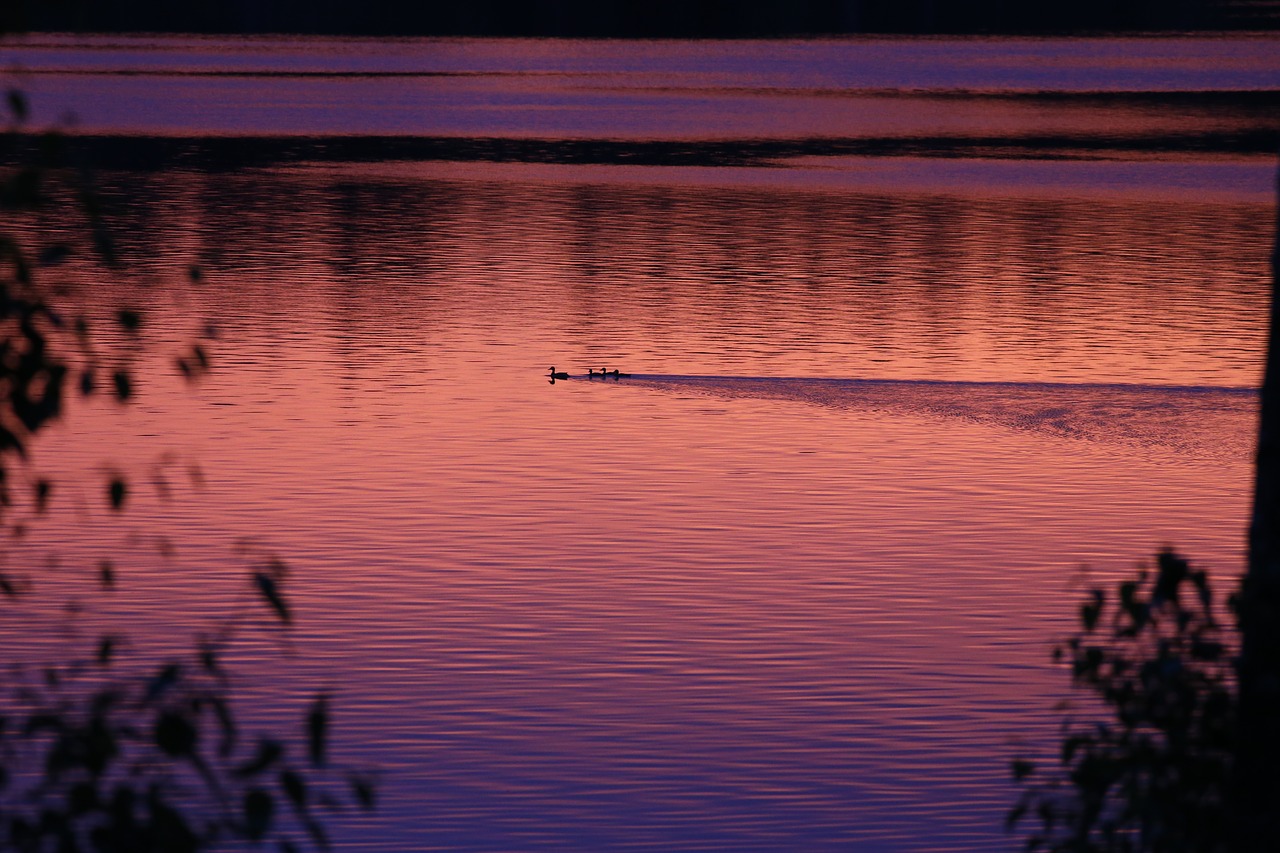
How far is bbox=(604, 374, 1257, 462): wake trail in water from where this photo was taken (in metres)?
17.3

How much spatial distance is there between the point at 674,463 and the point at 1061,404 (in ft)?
13.7

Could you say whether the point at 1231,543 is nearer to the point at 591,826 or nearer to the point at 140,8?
the point at 591,826

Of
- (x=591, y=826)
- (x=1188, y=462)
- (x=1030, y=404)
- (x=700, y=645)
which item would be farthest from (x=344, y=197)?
(x=591, y=826)

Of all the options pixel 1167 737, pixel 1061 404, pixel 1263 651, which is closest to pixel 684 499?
pixel 1061 404

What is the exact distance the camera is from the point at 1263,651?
550 centimetres

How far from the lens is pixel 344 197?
119 ft

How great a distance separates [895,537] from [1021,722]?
351 cm

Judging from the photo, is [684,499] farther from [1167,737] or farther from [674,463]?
[1167,737]

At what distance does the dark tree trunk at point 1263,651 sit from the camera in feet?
17.8

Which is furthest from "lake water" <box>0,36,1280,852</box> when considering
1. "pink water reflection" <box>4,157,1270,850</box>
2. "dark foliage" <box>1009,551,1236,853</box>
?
"dark foliage" <box>1009,551,1236,853</box>

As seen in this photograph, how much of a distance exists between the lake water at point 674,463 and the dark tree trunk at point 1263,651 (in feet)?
3.79

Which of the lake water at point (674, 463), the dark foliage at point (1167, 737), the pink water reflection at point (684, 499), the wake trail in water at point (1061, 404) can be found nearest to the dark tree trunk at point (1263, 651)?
the dark foliage at point (1167, 737)

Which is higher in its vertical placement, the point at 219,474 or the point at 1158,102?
the point at 1158,102

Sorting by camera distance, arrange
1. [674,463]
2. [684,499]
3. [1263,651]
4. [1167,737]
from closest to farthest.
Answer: [1263,651] < [1167,737] < [684,499] < [674,463]
